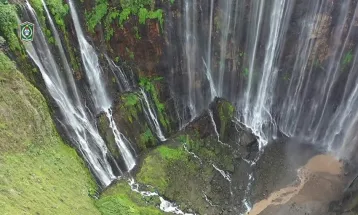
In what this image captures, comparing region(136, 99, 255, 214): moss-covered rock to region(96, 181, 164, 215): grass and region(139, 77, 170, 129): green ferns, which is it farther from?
region(139, 77, 170, 129): green ferns

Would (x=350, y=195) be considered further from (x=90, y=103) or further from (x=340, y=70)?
(x=90, y=103)

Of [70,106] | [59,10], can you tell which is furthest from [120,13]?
[70,106]

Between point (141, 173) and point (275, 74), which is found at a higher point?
point (275, 74)

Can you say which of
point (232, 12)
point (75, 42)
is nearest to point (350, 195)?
point (232, 12)

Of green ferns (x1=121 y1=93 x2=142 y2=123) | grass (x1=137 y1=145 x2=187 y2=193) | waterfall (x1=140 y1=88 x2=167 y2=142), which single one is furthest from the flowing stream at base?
waterfall (x1=140 y1=88 x2=167 y2=142)

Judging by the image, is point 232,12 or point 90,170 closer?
point 90,170

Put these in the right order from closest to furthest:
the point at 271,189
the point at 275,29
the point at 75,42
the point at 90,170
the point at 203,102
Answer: the point at 90,170
the point at 75,42
the point at 271,189
the point at 275,29
the point at 203,102

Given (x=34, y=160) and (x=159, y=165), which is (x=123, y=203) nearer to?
(x=159, y=165)
